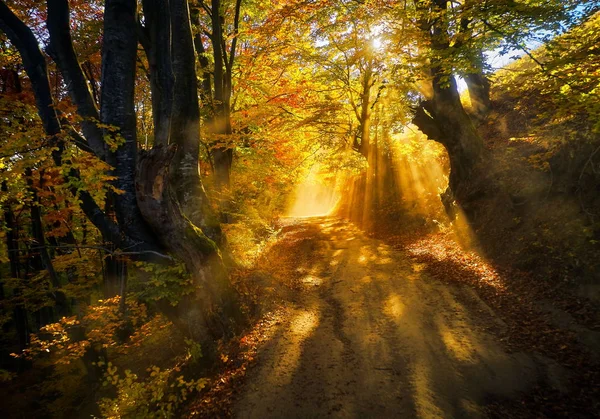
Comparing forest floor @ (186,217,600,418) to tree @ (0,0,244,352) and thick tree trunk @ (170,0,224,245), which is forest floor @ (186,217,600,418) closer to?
tree @ (0,0,244,352)

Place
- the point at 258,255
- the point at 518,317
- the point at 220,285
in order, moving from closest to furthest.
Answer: the point at 518,317
the point at 220,285
the point at 258,255

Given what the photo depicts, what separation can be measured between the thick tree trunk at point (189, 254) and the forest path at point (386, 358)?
1.34 metres

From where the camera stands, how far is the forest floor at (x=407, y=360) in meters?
4.75

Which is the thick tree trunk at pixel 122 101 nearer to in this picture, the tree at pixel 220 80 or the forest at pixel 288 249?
the forest at pixel 288 249

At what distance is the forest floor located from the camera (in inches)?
187

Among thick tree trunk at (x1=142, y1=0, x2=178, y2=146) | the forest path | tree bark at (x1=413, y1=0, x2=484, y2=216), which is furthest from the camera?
tree bark at (x1=413, y1=0, x2=484, y2=216)

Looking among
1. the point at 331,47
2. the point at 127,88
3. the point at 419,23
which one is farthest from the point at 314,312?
the point at 331,47

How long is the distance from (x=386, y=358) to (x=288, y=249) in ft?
31.6

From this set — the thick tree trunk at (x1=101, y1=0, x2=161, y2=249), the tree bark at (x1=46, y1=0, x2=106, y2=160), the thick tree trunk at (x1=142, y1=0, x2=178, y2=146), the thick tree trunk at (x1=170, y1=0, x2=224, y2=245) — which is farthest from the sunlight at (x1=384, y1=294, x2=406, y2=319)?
the tree bark at (x1=46, y1=0, x2=106, y2=160)

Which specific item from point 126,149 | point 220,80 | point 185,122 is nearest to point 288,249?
point 220,80

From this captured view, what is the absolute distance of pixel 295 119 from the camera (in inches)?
678

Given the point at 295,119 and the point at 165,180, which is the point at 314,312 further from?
the point at 295,119

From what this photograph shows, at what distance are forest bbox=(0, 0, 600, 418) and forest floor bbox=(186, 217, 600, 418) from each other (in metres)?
0.04

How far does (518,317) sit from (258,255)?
379 inches
